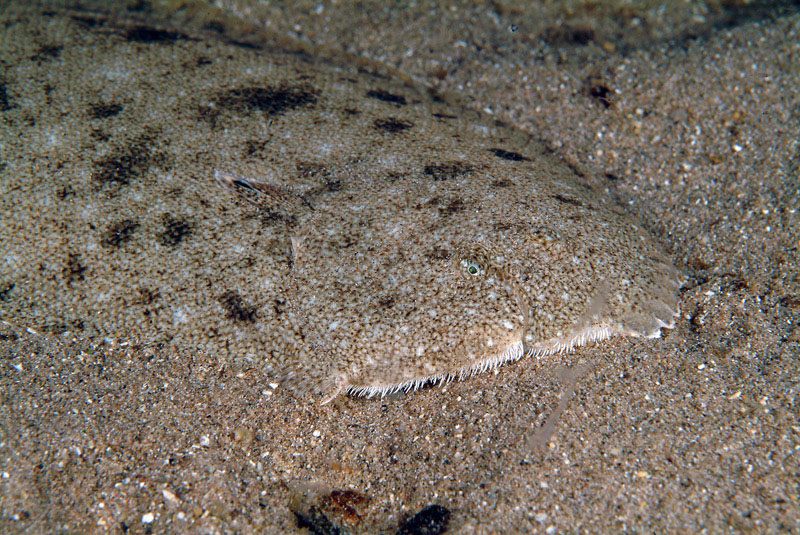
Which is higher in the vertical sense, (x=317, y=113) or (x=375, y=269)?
(x=317, y=113)

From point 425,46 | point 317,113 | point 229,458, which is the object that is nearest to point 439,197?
point 317,113

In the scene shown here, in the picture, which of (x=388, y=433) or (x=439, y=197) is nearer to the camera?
(x=388, y=433)

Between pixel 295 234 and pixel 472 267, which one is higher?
pixel 472 267

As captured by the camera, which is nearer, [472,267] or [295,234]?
[472,267]

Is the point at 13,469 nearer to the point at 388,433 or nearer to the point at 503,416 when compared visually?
the point at 388,433

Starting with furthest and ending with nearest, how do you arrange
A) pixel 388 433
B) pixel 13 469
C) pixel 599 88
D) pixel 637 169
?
pixel 599 88 → pixel 637 169 → pixel 388 433 → pixel 13 469

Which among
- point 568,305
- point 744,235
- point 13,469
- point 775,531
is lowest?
point 13,469

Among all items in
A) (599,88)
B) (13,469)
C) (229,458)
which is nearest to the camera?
(13,469)
